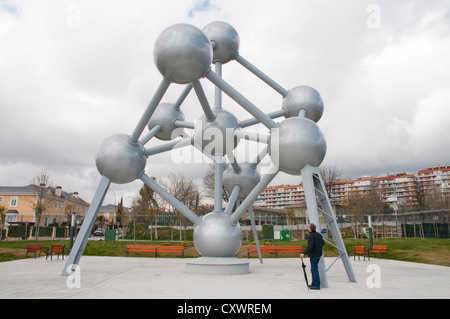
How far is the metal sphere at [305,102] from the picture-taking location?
13523 mm

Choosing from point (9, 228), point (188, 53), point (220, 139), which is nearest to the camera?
point (188, 53)

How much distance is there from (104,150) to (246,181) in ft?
20.0

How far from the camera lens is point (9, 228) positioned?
4294 cm

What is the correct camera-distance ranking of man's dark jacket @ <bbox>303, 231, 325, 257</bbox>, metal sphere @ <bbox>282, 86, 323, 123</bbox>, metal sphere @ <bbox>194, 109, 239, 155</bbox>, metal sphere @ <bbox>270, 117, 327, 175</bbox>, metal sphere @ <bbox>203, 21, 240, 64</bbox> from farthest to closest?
metal sphere @ <bbox>203, 21, 240, 64</bbox> < metal sphere @ <bbox>282, 86, 323, 123</bbox> < metal sphere @ <bbox>194, 109, 239, 155</bbox> < metal sphere @ <bbox>270, 117, 327, 175</bbox> < man's dark jacket @ <bbox>303, 231, 325, 257</bbox>

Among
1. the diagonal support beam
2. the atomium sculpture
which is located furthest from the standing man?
the diagonal support beam

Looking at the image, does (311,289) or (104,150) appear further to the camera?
(104,150)

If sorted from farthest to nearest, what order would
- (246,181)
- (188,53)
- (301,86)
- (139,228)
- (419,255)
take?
(139,228) → (419,255) → (246,181) → (301,86) → (188,53)

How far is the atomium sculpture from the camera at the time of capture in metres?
9.70

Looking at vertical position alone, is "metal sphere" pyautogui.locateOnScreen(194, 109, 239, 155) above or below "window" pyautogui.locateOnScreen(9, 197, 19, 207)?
below

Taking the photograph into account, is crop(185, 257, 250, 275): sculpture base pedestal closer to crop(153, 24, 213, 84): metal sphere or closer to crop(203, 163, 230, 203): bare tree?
crop(153, 24, 213, 84): metal sphere

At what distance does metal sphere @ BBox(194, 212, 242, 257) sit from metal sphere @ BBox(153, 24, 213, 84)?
5.12m

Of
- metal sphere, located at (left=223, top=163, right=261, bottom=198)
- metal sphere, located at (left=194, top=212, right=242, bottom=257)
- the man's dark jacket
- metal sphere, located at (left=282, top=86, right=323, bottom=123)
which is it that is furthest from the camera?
metal sphere, located at (left=223, top=163, right=261, bottom=198)
